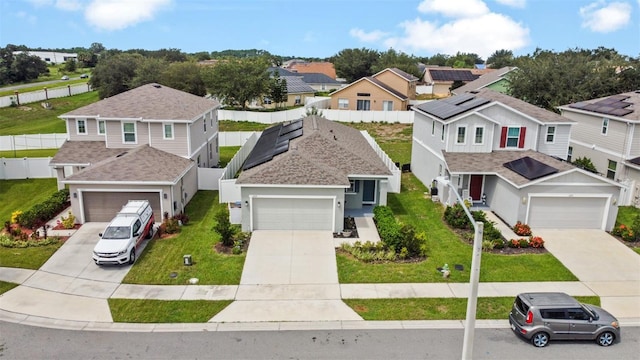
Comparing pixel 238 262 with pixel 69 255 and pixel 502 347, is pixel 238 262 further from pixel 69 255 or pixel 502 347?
pixel 502 347

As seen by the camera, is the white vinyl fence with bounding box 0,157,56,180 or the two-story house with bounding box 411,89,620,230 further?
the white vinyl fence with bounding box 0,157,56,180

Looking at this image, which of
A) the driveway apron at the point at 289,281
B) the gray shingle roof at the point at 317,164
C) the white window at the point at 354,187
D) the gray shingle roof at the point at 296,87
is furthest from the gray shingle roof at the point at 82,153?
the gray shingle roof at the point at 296,87

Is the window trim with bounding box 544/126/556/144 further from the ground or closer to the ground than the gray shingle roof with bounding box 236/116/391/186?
further from the ground

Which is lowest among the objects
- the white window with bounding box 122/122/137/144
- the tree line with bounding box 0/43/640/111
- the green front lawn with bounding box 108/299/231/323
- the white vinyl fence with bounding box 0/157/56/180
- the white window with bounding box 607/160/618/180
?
the green front lawn with bounding box 108/299/231/323

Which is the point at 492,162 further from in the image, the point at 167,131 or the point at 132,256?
the point at 132,256

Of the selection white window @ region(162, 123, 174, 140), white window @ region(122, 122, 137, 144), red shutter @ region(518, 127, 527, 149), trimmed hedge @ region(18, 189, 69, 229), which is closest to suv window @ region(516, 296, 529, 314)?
red shutter @ region(518, 127, 527, 149)

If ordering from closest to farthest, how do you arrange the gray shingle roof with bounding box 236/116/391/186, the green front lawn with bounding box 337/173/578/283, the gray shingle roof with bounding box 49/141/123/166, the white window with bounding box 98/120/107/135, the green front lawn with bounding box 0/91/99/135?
the green front lawn with bounding box 337/173/578/283
the gray shingle roof with bounding box 236/116/391/186
the gray shingle roof with bounding box 49/141/123/166
the white window with bounding box 98/120/107/135
the green front lawn with bounding box 0/91/99/135

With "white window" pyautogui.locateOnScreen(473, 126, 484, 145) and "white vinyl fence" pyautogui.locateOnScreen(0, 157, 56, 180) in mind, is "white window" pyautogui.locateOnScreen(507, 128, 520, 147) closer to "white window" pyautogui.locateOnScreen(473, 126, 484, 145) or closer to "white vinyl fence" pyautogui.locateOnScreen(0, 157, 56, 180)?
"white window" pyautogui.locateOnScreen(473, 126, 484, 145)

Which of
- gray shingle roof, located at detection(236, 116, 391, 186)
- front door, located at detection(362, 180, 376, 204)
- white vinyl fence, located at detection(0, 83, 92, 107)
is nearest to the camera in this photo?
gray shingle roof, located at detection(236, 116, 391, 186)
